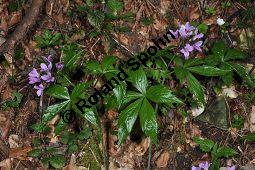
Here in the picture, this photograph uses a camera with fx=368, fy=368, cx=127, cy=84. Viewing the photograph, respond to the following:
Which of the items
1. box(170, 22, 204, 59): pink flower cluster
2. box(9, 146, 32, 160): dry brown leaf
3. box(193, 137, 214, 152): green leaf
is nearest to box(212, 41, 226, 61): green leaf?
box(170, 22, 204, 59): pink flower cluster

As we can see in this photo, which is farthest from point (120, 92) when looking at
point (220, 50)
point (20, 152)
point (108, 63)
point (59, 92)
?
point (20, 152)

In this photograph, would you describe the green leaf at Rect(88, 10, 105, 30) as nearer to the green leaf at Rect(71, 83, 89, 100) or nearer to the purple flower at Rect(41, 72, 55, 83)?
the purple flower at Rect(41, 72, 55, 83)

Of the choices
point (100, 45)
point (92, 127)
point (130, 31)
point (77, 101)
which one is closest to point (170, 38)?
point (130, 31)

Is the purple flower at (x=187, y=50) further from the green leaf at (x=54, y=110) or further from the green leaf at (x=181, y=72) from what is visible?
the green leaf at (x=54, y=110)

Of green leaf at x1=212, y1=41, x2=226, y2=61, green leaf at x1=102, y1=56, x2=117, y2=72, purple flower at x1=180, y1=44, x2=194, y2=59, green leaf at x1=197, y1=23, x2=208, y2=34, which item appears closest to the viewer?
green leaf at x1=102, y1=56, x2=117, y2=72

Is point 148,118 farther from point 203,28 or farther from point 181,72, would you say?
point 203,28

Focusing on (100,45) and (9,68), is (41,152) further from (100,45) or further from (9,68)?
(100,45)
